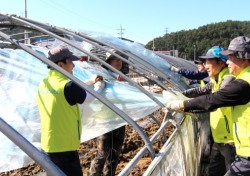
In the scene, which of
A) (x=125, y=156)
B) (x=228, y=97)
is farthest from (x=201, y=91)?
(x=125, y=156)

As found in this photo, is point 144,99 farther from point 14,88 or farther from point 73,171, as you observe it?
point 14,88

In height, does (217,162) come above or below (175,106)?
below

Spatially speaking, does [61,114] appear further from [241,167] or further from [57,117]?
[241,167]

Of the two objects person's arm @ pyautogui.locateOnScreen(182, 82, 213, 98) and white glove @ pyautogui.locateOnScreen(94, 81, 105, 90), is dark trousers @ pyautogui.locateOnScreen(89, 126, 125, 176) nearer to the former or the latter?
white glove @ pyautogui.locateOnScreen(94, 81, 105, 90)

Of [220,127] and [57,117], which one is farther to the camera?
[220,127]

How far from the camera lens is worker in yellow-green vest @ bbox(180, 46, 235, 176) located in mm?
3559

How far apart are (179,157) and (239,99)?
2.98 ft

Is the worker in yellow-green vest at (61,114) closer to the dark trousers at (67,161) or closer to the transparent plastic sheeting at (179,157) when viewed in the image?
the dark trousers at (67,161)

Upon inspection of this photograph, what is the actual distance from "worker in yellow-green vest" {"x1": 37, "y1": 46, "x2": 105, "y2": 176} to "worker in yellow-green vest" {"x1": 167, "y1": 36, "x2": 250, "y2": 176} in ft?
3.45

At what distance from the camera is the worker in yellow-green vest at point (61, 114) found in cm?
285

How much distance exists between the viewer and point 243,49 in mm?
2793

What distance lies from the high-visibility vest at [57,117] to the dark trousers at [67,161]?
0.15ft

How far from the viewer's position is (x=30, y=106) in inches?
138

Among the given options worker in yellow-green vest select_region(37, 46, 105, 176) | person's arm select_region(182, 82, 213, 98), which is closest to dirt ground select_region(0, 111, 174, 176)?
person's arm select_region(182, 82, 213, 98)
